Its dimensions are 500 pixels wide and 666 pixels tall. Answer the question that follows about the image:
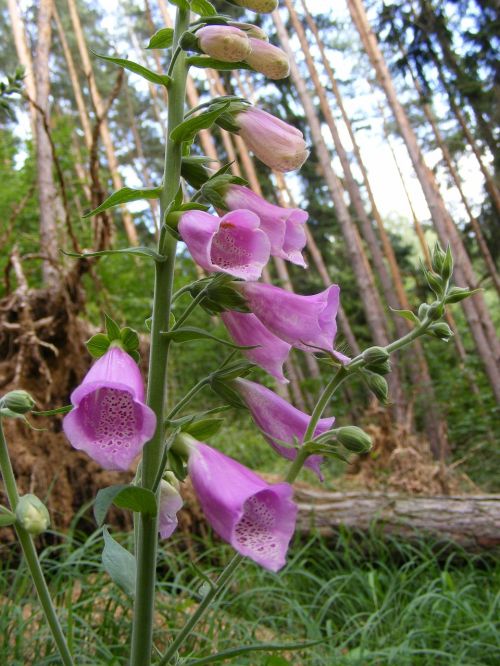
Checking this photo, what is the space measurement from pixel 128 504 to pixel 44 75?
30.7 feet

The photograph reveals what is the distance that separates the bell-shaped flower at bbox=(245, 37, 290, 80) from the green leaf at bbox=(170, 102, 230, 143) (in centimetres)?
20

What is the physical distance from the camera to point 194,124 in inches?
41.5

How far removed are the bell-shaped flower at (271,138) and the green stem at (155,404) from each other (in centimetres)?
14

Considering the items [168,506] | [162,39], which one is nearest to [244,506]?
[168,506]

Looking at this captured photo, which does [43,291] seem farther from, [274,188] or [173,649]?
[274,188]

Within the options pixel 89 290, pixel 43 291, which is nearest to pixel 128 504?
pixel 43 291

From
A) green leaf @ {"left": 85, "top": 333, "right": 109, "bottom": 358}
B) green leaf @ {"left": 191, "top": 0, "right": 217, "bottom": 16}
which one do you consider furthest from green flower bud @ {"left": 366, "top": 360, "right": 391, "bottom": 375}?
green leaf @ {"left": 191, "top": 0, "right": 217, "bottom": 16}

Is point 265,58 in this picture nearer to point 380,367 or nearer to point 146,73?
point 146,73

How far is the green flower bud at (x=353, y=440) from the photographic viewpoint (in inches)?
40.6

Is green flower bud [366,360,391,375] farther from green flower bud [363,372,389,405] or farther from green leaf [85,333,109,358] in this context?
green leaf [85,333,109,358]

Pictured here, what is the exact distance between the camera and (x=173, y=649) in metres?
1.02

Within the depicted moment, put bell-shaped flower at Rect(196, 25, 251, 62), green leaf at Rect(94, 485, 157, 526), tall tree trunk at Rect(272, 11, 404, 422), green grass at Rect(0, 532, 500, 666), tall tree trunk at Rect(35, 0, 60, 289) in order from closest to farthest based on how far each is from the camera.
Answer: green leaf at Rect(94, 485, 157, 526), bell-shaped flower at Rect(196, 25, 251, 62), green grass at Rect(0, 532, 500, 666), tall tree trunk at Rect(35, 0, 60, 289), tall tree trunk at Rect(272, 11, 404, 422)

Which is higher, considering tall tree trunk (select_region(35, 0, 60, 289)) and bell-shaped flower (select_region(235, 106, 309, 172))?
tall tree trunk (select_region(35, 0, 60, 289))

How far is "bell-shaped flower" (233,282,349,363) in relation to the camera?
41.5 inches
